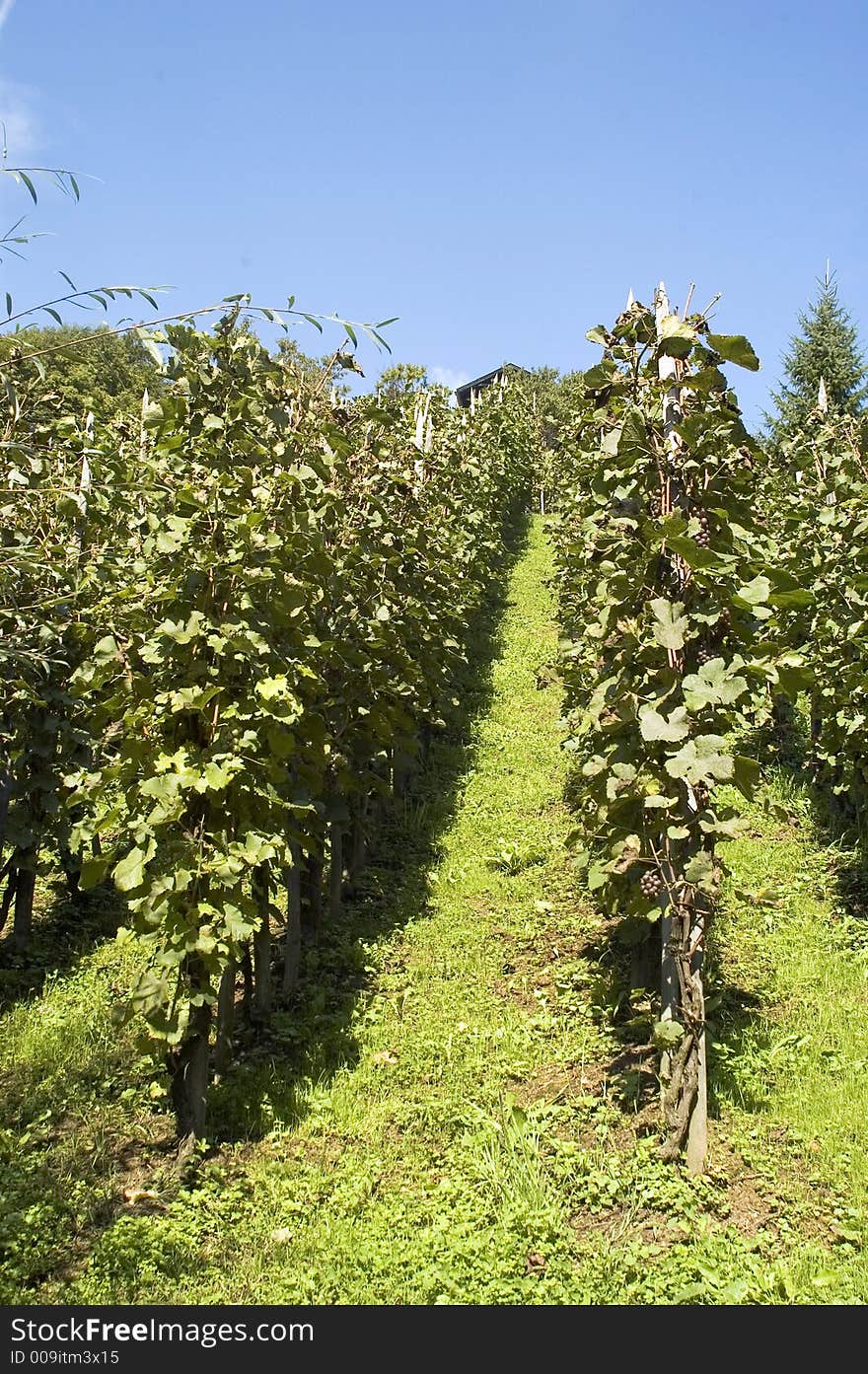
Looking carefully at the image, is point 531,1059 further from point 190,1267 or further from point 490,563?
point 490,563

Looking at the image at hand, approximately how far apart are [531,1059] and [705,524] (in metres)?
2.88

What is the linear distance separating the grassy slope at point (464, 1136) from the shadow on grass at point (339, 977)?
0.8 inches

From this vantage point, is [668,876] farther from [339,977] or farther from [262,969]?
[339,977]

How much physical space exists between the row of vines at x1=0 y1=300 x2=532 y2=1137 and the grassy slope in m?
0.38


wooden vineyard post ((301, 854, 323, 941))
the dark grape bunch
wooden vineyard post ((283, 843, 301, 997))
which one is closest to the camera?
the dark grape bunch

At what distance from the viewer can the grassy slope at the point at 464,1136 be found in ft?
11.9

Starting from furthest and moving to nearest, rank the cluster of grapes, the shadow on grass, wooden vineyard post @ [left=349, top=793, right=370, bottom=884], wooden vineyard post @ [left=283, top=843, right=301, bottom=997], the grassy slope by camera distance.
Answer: wooden vineyard post @ [left=349, top=793, right=370, bottom=884], wooden vineyard post @ [left=283, top=843, right=301, bottom=997], the shadow on grass, the cluster of grapes, the grassy slope

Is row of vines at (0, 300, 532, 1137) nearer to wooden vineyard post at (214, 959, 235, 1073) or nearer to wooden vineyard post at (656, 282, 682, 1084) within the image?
wooden vineyard post at (214, 959, 235, 1073)

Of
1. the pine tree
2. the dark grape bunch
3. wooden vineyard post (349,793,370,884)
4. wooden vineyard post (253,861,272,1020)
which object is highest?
the pine tree

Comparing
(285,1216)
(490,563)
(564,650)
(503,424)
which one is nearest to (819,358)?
(503,424)

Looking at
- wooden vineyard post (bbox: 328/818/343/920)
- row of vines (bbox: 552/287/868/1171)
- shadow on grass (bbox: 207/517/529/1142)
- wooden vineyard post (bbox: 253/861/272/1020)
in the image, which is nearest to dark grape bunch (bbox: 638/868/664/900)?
row of vines (bbox: 552/287/868/1171)

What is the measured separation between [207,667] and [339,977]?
272cm

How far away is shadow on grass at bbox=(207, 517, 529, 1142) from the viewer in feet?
16.0

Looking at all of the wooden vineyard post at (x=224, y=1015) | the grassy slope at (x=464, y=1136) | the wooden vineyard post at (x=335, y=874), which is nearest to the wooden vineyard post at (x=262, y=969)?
the grassy slope at (x=464, y=1136)
